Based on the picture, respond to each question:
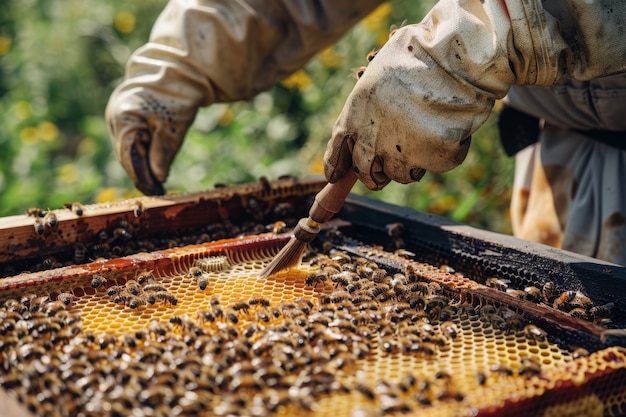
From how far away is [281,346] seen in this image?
79.1 inches

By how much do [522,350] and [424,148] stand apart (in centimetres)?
74

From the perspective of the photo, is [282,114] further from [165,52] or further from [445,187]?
[165,52]

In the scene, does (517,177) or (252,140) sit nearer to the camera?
(517,177)

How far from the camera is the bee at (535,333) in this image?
2205 millimetres

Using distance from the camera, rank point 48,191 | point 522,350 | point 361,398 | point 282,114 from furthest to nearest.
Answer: point 282,114
point 48,191
point 522,350
point 361,398

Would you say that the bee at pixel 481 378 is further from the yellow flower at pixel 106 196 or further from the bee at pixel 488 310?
the yellow flower at pixel 106 196

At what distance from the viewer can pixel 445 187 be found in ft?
18.6

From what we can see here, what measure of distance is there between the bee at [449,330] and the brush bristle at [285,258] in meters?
0.72

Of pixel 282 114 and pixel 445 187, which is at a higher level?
pixel 282 114

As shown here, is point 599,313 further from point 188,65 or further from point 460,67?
point 188,65

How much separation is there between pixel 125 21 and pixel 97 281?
5732 millimetres

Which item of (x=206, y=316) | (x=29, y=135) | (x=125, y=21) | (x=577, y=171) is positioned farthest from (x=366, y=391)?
(x=125, y=21)

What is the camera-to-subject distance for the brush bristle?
2738mm

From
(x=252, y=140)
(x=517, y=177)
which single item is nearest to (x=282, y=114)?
(x=252, y=140)
